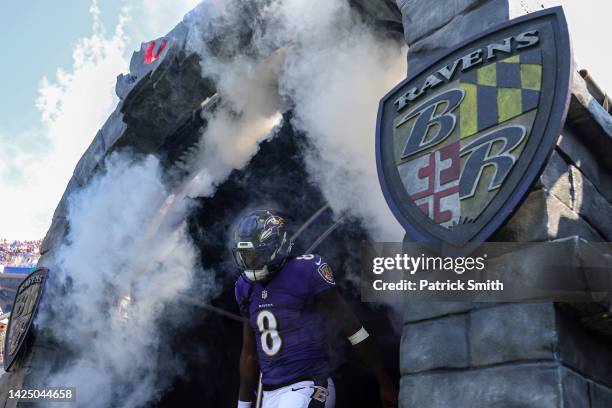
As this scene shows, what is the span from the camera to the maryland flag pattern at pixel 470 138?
90.5 inches

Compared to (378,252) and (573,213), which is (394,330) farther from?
(573,213)

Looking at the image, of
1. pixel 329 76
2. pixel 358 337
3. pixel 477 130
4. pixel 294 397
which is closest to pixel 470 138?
pixel 477 130

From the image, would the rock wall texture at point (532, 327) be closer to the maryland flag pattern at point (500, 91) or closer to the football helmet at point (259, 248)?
the maryland flag pattern at point (500, 91)

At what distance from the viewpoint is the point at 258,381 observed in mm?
3535

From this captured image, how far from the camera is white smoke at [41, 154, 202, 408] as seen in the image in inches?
194

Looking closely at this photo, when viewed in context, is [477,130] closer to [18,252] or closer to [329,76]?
[329,76]

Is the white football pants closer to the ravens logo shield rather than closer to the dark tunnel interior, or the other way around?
the ravens logo shield

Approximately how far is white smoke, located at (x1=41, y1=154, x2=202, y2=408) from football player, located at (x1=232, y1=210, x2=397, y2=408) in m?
2.01

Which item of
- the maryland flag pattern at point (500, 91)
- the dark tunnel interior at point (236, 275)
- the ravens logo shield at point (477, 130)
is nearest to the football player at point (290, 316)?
the ravens logo shield at point (477, 130)

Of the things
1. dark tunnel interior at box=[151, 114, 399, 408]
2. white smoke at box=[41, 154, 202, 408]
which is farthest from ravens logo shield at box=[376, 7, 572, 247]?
white smoke at box=[41, 154, 202, 408]

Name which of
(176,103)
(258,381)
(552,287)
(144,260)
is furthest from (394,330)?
(552,287)

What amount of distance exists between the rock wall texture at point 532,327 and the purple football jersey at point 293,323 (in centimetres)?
72

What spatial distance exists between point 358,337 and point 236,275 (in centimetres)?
249

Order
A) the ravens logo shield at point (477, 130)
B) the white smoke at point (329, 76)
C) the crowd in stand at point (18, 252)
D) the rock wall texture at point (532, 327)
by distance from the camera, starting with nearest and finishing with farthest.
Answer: the rock wall texture at point (532, 327)
the ravens logo shield at point (477, 130)
the white smoke at point (329, 76)
the crowd in stand at point (18, 252)
